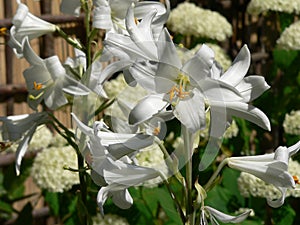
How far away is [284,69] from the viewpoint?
10.4ft

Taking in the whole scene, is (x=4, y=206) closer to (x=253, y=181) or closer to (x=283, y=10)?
(x=253, y=181)

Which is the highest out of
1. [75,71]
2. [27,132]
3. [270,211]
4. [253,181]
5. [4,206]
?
[75,71]

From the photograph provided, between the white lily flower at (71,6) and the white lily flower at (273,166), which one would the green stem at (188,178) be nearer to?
the white lily flower at (273,166)

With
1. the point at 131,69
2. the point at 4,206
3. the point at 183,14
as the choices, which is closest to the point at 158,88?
the point at 131,69

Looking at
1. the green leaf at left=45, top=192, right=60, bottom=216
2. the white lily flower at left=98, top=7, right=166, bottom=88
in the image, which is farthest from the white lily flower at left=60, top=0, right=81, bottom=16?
the green leaf at left=45, top=192, right=60, bottom=216

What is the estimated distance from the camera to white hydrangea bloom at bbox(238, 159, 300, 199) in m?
2.03

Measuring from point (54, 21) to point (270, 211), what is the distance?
1.16 metres

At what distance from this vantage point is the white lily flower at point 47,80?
1.49m

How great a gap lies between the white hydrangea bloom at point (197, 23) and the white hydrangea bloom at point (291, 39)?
10.4 inches

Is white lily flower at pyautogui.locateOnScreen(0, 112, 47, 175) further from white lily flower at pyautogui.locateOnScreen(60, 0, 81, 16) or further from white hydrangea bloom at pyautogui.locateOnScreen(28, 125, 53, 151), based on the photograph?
white hydrangea bloom at pyautogui.locateOnScreen(28, 125, 53, 151)

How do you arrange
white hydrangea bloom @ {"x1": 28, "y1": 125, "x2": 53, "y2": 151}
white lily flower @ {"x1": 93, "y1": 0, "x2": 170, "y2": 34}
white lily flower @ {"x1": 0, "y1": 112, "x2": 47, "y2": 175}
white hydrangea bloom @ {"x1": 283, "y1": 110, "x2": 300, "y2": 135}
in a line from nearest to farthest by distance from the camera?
white lily flower @ {"x1": 93, "y1": 0, "x2": 170, "y2": 34} < white lily flower @ {"x1": 0, "y1": 112, "x2": 47, "y2": 175} < white hydrangea bloom @ {"x1": 28, "y1": 125, "x2": 53, "y2": 151} < white hydrangea bloom @ {"x1": 283, "y1": 110, "x2": 300, "y2": 135}

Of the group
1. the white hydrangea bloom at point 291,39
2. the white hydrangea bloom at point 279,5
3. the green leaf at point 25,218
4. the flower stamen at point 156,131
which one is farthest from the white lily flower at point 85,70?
the white hydrangea bloom at point 279,5

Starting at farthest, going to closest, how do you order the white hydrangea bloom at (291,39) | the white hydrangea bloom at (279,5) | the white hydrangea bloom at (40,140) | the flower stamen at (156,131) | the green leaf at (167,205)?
the white hydrangea bloom at (279,5) < the white hydrangea bloom at (291,39) < the white hydrangea bloom at (40,140) < the green leaf at (167,205) < the flower stamen at (156,131)

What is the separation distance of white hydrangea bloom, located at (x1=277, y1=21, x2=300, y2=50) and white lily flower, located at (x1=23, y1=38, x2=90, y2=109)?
1.63 metres
